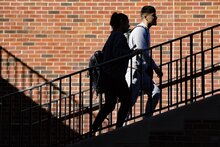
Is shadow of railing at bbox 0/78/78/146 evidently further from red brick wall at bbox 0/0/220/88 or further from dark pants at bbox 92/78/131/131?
→ dark pants at bbox 92/78/131/131

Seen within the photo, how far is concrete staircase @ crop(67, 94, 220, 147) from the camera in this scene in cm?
720

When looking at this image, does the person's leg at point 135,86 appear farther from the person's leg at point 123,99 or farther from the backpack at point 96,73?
the backpack at point 96,73

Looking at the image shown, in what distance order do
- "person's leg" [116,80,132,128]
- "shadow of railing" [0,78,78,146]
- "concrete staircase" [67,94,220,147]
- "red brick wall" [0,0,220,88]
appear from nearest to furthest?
"concrete staircase" [67,94,220,147] < "person's leg" [116,80,132,128] < "shadow of railing" [0,78,78,146] < "red brick wall" [0,0,220,88]

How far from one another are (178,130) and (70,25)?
354 centimetres

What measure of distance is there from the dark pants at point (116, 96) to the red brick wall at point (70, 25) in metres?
2.49

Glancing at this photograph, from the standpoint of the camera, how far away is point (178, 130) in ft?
23.7

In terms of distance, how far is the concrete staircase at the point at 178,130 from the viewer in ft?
23.6

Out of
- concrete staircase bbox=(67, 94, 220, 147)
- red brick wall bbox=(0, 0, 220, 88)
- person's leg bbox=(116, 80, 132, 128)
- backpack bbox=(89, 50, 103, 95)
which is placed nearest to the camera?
concrete staircase bbox=(67, 94, 220, 147)

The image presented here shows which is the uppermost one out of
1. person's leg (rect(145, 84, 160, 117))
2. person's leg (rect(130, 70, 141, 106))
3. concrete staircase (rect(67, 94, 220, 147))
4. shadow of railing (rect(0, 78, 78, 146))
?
person's leg (rect(130, 70, 141, 106))

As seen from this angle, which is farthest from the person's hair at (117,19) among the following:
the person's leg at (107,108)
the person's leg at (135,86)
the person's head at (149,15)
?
the person's leg at (107,108)

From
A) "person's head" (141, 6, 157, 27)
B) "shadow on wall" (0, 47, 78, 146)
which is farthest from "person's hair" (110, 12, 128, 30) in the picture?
"shadow on wall" (0, 47, 78, 146)

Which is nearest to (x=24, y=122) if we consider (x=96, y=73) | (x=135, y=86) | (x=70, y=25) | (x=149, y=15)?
(x=70, y=25)

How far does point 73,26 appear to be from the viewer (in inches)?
400

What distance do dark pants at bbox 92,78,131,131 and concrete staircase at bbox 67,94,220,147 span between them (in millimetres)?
310
